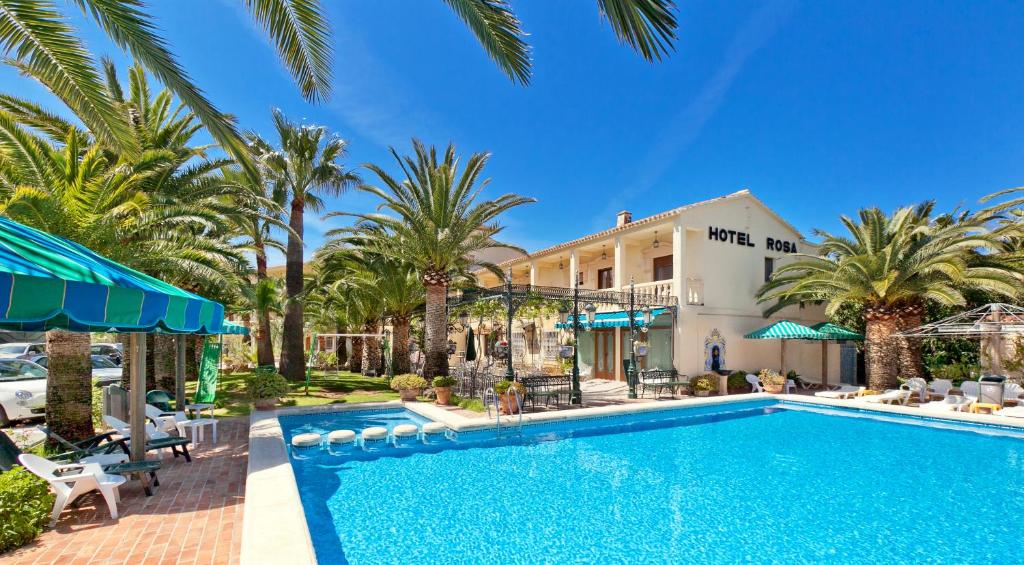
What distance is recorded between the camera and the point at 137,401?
7.29 meters

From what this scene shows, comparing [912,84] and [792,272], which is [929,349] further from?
[912,84]

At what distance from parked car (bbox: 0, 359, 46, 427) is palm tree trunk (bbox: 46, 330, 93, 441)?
177 inches

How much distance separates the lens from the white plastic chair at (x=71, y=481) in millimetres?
5988

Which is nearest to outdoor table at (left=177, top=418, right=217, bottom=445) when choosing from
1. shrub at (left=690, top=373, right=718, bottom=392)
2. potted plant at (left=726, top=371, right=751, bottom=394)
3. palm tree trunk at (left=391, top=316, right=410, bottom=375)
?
palm tree trunk at (left=391, top=316, right=410, bottom=375)

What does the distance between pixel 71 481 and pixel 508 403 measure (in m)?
10.4

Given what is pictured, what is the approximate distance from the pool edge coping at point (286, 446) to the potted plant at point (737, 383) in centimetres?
148

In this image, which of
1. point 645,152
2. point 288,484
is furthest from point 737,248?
point 288,484

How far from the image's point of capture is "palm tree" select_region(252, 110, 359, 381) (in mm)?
21297

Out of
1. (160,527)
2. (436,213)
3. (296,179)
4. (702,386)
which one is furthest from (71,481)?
(702,386)

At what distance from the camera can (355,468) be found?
397 inches

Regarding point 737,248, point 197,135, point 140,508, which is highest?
point 197,135

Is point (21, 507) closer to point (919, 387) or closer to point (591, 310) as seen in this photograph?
point (591, 310)

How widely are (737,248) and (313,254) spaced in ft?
64.8

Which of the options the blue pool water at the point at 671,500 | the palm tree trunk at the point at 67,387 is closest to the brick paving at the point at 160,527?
the blue pool water at the point at 671,500
